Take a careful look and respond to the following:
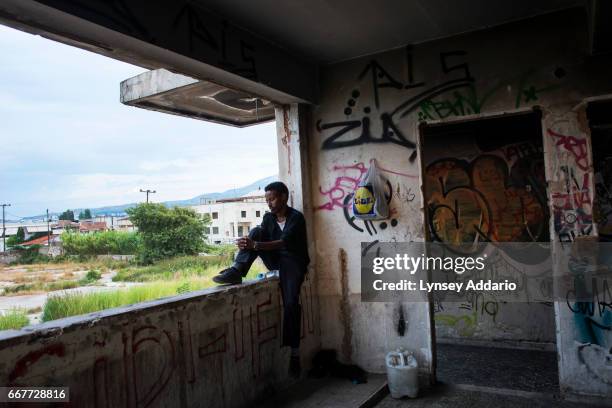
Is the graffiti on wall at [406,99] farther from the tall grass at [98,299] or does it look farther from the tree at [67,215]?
the tree at [67,215]

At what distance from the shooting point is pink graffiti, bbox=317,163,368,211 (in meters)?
4.79

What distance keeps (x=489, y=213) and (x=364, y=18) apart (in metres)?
3.88

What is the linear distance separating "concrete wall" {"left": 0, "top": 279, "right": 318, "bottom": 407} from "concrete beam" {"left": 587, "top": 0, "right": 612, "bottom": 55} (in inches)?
143

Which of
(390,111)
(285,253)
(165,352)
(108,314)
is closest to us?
(108,314)

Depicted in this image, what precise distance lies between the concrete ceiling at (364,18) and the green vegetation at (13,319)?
2.91 metres

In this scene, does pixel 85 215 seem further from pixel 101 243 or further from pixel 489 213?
pixel 489 213

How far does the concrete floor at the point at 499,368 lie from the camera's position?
457 cm

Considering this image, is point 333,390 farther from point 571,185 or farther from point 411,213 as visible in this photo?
point 571,185

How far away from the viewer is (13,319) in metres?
3.41

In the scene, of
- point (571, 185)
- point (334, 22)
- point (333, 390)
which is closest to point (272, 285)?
point (333, 390)

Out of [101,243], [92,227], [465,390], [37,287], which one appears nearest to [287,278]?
[465,390]

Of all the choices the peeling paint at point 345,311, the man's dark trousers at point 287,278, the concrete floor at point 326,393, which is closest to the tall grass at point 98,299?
the man's dark trousers at point 287,278

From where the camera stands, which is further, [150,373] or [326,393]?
[326,393]

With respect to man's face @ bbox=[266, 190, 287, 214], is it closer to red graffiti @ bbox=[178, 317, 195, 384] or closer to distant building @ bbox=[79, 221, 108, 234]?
red graffiti @ bbox=[178, 317, 195, 384]
